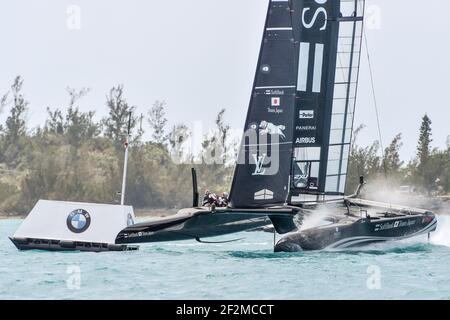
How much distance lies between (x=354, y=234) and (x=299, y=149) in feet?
9.66

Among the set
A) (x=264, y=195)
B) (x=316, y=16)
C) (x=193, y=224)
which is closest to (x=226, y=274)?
(x=193, y=224)

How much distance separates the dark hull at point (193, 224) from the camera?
2506 centimetres

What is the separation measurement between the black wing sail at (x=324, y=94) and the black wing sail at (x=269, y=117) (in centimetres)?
165

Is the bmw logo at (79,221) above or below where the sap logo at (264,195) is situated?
below

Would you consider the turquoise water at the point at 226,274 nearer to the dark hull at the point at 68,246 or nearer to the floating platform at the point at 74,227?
the dark hull at the point at 68,246

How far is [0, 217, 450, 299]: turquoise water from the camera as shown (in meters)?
18.2

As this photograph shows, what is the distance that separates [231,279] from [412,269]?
14.4 feet

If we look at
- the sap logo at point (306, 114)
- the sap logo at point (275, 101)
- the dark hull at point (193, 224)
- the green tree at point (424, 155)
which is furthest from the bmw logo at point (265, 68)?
the green tree at point (424, 155)

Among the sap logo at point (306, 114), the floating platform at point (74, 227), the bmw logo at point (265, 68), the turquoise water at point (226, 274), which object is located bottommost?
the turquoise water at point (226, 274)

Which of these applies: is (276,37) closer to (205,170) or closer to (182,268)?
Result: (182,268)

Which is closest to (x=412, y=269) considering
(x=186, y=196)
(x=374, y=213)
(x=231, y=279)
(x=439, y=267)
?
(x=439, y=267)

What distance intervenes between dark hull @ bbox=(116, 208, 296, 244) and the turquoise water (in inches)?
17.2

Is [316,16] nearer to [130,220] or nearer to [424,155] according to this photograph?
[130,220]
